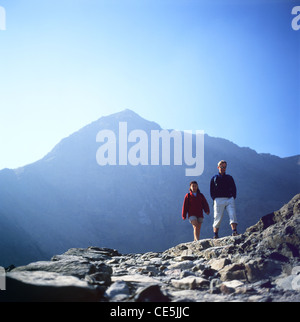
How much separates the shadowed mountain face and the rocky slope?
61423 mm

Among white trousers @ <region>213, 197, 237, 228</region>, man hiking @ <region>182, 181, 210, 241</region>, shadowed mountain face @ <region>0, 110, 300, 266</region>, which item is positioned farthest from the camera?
shadowed mountain face @ <region>0, 110, 300, 266</region>

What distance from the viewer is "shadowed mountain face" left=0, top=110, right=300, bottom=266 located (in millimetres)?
69188

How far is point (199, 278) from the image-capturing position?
3.82m

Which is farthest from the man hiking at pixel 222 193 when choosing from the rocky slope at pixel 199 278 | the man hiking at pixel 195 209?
the rocky slope at pixel 199 278

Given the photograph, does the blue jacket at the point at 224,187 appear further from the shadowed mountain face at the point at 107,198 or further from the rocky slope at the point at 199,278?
the shadowed mountain face at the point at 107,198

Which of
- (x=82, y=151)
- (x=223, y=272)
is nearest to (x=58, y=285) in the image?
(x=223, y=272)

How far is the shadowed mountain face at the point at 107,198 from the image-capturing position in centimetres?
6919

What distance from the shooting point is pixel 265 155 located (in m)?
127

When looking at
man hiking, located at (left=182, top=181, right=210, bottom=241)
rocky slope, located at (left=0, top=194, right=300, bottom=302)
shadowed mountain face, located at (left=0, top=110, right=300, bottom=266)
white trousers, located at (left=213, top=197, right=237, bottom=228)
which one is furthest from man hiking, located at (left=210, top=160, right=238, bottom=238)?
shadowed mountain face, located at (left=0, top=110, right=300, bottom=266)

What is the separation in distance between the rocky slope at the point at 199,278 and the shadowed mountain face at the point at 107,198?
6142cm

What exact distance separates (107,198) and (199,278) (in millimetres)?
91132

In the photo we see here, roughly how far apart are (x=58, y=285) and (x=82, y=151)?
103m

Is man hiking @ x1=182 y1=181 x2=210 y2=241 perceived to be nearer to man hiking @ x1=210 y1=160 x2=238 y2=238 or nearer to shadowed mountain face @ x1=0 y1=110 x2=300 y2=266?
man hiking @ x1=210 y1=160 x2=238 y2=238

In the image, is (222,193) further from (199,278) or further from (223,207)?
(199,278)
